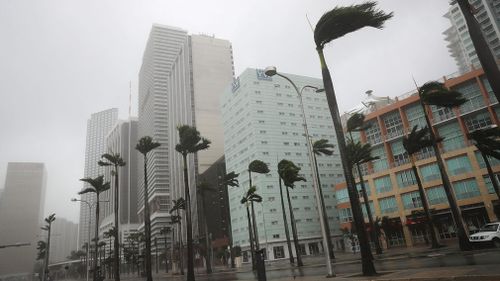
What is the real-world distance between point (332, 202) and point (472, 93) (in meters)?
58.8

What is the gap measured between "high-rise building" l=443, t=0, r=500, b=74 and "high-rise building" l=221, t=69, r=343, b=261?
5287 centimetres

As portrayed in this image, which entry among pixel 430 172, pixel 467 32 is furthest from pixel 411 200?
pixel 467 32

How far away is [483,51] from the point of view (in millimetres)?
10641

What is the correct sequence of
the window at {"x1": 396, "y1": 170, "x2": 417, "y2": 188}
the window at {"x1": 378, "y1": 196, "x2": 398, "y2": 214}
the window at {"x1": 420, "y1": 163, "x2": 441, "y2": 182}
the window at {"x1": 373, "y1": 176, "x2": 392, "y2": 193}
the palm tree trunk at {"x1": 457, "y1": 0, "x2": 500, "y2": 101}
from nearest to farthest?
the palm tree trunk at {"x1": 457, "y1": 0, "x2": 500, "y2": 101}, the window at {"x1": 420, "y1": 163, "x2": 441, "y2": 182}, the window at {"x1": 396, "y1": 170, "x2": 417, "y2": 188}, the window at {"x1": 378, "y1": 196, "x2": 398, "y2": 214}, the window at {"x1": 373, "y1": 176, "x2": 392, "y2": 193}

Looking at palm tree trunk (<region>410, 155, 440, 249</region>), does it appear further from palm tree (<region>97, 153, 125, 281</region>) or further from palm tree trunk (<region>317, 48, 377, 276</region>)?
palm tree (<region>97, 153, 125, 281</region>)

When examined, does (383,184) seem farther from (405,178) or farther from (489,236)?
(489,236)

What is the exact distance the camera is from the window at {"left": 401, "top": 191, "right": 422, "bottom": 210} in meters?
56.9

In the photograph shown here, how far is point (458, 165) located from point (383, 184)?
13348 millimetres

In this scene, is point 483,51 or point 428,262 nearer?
point 483,51

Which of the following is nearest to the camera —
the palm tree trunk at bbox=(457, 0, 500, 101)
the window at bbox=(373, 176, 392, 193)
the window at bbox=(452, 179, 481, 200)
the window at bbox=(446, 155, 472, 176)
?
the palm tree trunk at bbox=(457, 0, 500, 101)

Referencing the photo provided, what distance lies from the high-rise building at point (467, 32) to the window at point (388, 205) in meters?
64.4

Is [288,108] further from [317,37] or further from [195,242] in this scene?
[317,37]

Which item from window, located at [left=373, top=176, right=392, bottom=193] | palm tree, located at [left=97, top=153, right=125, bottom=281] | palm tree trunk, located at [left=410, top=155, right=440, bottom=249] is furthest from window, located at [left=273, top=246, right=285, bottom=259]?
palm tree trunk, located at [left=410, top=155, right=440, bottom=249]

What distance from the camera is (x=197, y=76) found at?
176250 mm
